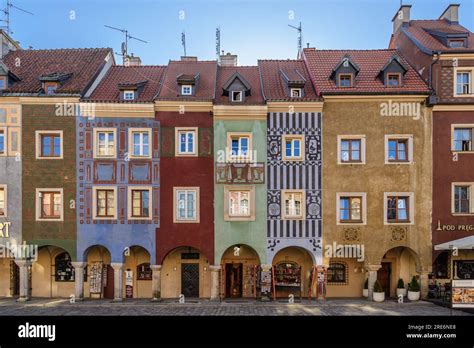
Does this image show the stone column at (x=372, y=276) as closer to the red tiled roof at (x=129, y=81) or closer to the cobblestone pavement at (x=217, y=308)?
the cobblestone pavement at (x=217, y=308)

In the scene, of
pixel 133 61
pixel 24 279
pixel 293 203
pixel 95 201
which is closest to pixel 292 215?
pixel 293 203

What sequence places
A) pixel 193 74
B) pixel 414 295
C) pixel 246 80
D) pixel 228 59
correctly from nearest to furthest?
pixel 414 295
pixel 246 80
pixel 193 74
pixel 228 59

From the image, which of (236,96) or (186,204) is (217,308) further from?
(236,96)

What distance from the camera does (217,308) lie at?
1845 centimetres

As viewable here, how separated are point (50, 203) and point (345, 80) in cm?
1843

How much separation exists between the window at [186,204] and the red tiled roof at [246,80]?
533 centimetres

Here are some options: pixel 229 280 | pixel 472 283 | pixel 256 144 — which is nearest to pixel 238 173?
pixel 256 144

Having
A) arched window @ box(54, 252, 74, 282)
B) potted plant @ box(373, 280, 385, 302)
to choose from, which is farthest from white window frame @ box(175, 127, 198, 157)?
potted plant @ box(373, 280, 385, 302)

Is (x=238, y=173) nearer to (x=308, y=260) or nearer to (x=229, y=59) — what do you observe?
(x=308, y=260)

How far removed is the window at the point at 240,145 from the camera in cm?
2006

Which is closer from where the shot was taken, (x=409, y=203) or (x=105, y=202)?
(x=409, y=203)

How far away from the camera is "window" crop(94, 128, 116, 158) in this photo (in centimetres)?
2019

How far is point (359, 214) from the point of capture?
20094mm

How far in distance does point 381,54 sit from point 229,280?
17.5 m
